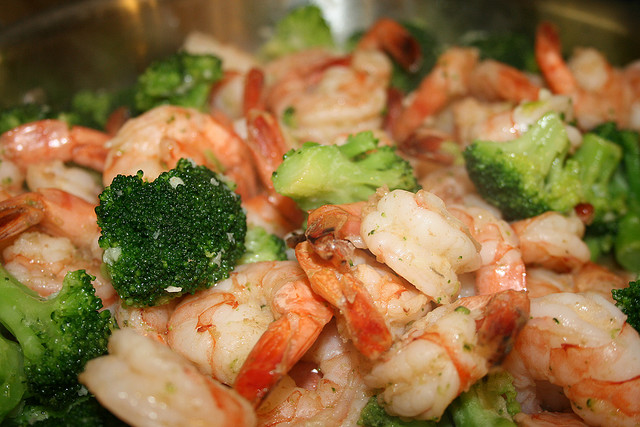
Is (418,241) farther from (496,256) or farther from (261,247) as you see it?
(261,247)

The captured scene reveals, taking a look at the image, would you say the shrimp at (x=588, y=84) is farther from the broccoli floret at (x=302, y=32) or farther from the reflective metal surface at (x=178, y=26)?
the broccoli floret at (x=302, y=32)

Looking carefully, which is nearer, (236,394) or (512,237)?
(236,394)

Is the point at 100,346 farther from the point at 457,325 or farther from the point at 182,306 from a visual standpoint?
the point at 457,325

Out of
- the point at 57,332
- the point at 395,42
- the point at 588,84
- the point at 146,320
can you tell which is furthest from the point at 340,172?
the point at 588,84

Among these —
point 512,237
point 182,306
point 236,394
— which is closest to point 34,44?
point 182,306

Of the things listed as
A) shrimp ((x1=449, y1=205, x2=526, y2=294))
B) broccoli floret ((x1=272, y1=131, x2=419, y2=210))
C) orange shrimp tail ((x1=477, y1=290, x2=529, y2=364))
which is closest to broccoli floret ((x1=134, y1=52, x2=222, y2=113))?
broccoli floret ((x1=272, y1=131, x2=419, y2=210))

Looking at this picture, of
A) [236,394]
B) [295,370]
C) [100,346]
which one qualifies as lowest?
[295,370]
